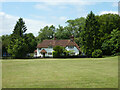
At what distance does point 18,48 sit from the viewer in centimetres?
5553

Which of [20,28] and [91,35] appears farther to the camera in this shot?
[20,28]

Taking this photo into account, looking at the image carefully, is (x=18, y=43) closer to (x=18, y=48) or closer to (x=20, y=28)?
(x=18, y=48)

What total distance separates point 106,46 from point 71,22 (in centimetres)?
2649

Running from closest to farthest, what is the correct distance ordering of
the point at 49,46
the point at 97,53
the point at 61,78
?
the point at 61,78 → the point at 97,53 → the point at 49,46

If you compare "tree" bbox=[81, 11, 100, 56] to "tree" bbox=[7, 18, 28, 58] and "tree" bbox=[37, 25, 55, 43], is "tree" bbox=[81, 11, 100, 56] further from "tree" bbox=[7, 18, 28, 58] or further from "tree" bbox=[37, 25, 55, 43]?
"tree" bbox=[37, 25, 55, 43]

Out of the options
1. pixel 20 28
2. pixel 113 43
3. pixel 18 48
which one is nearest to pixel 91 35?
pixel 113 43

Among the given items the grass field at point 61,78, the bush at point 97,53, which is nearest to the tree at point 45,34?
the bush at point 97,53

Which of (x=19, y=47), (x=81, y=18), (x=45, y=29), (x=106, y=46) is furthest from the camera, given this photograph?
(x=45, y=29)

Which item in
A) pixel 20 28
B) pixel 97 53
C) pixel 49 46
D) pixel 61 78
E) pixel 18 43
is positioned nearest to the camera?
pixel 61 78

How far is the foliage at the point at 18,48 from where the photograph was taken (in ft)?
183

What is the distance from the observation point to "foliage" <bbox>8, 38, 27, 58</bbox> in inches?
2195

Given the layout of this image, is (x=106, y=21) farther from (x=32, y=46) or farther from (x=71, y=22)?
(x=32, y=46)

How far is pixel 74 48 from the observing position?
6769 cm

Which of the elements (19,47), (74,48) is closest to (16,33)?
(19,47)
